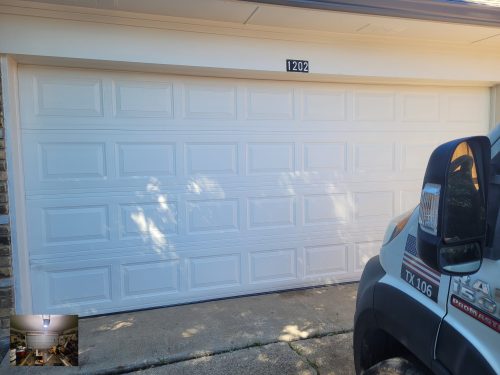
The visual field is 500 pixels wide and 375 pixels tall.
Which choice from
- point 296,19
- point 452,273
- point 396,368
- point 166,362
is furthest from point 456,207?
point 296,19

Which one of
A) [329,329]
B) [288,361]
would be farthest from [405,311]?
[329,329]

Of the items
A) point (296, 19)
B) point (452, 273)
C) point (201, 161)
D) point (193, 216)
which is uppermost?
point (296, 19)

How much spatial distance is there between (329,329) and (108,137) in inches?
111

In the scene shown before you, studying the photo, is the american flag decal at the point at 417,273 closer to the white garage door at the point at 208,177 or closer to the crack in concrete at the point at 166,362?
the crack in concrete at the point at 166,362

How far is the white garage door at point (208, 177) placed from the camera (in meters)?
3.84

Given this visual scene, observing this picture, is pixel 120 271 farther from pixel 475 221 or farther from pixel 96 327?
pixel 475 221

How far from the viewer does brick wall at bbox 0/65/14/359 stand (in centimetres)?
344

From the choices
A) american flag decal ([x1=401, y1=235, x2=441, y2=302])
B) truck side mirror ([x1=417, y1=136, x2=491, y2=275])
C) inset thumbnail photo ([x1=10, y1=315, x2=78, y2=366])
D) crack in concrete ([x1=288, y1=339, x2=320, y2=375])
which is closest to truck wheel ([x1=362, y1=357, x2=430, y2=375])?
american flag decal ([x1=401, y1=235, x2=441, y2=302])

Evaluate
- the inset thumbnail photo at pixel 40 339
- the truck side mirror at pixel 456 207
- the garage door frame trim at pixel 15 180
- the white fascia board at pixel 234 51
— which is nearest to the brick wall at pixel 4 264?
the garage door frame trim at pixel 15 180

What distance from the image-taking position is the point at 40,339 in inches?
90.7

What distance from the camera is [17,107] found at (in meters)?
3.61

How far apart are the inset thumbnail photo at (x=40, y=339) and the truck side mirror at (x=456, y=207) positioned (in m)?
2.01

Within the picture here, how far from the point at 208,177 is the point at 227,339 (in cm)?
165

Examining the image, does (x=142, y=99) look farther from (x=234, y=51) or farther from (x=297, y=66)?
(x=297, y=66)
